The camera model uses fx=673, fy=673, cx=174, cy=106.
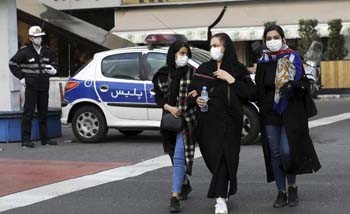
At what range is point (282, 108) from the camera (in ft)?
21.2

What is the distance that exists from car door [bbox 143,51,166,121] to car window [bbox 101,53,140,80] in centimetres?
19

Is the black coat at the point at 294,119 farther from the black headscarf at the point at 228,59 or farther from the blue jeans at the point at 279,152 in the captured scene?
the black headscarf at the point at 228,59

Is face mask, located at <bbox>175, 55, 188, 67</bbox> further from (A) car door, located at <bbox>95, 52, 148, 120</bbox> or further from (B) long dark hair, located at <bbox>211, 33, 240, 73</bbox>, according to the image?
(A) car door, located at <bbox>95, 52, 148, 120</bbox>

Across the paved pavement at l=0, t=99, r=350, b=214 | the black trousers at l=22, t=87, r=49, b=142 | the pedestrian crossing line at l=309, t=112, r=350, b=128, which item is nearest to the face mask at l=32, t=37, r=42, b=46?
the black trousers at l=22, t=87, r=49, b=142

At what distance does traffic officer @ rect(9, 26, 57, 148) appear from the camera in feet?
37.6

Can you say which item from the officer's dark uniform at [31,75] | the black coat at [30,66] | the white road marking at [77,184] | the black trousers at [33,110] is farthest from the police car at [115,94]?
the white road marking at [77,184]

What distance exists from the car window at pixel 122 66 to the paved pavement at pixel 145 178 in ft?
4.04

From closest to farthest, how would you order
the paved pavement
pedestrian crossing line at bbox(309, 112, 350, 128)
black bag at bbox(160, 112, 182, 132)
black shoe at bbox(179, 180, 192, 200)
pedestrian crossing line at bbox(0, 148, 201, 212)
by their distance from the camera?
black bag at bbox(160, 112, 182, 132)
the paved pavement
black shoe at bbox(179, 180, 192, 200)
pedestrian crossing line at bbox(0, 148, 201, 212)
pedestrian crossing line at bbox(309, 112, 350, 128)

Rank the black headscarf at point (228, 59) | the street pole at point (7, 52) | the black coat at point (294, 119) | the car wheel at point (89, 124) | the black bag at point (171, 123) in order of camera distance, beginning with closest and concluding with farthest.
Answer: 1. the black headscarf at point (228, 59)
2. the black coat at point (294, 119)
3. the black bag at point (171, 123)
4. the car wheel at point (89, 124)
5. the street pole at point (7, 52)

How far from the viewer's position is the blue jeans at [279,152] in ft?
21.4

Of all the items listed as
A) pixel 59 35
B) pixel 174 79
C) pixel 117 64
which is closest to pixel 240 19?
pixel 59 35

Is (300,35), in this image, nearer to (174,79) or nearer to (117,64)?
(117,64)

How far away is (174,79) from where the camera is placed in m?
6.76

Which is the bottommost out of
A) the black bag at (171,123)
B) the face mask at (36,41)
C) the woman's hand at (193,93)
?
the black bag at (171,123)
